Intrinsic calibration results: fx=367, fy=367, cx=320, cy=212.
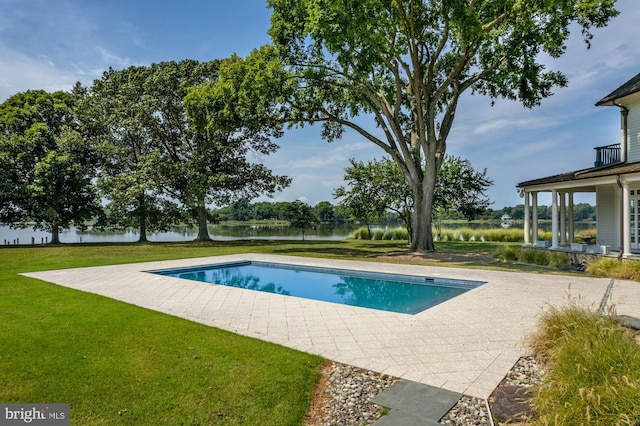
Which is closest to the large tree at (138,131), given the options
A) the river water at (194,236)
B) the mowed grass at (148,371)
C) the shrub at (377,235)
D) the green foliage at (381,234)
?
the river water at (194,236)

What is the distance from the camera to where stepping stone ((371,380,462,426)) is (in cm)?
296

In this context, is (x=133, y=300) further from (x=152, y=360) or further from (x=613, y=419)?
(x=613, y=419)

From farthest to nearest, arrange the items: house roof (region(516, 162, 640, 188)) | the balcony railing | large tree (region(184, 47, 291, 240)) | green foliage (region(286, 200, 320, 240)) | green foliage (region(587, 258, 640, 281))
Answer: green foliage (region(286, 200, 320, 240))
large tree (region(184, 47, 291, 240))
the balcony railing
house roof (region(516, 162, 640, 188))
green foliage (region(587, 258, 640, 281))

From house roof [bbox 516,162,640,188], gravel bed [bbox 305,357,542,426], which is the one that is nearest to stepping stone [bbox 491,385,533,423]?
gravel bed [bbox 305,357,542,426]

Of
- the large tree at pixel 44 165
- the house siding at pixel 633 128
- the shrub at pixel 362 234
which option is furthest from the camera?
the shrub at pixel 362 234

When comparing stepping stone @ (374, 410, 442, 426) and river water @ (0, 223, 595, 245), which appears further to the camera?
river water @ (0, 223, 595, 245)

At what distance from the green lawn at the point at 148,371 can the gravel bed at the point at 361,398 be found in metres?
0.15

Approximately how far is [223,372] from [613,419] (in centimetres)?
322

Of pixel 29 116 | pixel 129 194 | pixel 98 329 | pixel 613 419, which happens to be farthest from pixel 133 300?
pixel 29 116

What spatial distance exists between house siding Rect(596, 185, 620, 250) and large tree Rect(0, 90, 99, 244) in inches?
1023

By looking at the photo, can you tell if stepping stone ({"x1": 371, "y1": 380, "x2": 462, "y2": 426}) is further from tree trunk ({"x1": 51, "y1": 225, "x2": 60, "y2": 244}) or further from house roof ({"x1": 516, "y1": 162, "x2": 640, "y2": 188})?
tree trunk ({"x1": 51, "y1": 225, "x2": 60, "y2": 244})

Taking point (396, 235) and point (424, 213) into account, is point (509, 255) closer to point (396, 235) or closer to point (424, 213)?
point (424, 213)

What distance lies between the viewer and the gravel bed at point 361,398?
2.97 metres

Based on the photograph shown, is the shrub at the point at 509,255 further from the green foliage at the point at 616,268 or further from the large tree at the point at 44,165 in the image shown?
the large tree at the point at 44,165
